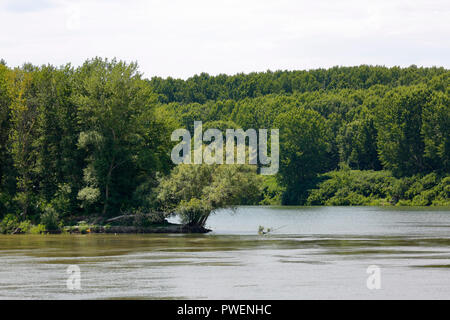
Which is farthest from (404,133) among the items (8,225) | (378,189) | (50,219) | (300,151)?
(8,225)

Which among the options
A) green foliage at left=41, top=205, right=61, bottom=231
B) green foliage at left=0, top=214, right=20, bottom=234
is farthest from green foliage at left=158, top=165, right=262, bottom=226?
green foliage at left=0, top=214, right=20, bottom=234

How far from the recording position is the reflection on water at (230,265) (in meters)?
28.5

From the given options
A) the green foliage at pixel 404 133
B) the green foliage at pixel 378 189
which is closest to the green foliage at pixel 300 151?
the green foliage at pixel 378 189

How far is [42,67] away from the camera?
67875 mm

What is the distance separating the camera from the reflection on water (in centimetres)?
2848

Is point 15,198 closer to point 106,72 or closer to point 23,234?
point 23,234

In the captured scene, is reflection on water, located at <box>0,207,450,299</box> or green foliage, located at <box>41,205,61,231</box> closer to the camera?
reflection on water, located at <box>0,207,450,299</box>

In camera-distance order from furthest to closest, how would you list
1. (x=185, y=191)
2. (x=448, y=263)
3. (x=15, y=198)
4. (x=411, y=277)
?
1. (x=15, y=198)
2. (x=185, y=191)
3. (x=448, y=263)
4. (x=411, y=277)

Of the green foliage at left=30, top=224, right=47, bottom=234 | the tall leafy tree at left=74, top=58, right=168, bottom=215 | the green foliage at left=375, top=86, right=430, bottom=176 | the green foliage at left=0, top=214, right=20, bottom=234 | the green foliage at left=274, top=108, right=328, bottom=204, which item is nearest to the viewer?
the green foliage at left=30, top=224, right=47, bottom=234

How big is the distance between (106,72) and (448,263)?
38.3m

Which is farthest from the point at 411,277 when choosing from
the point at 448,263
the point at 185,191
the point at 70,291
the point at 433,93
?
the point at 433,93

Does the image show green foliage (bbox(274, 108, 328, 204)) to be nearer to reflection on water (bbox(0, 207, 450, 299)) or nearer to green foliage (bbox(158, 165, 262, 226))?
green foliage (bbox(158, 165, 262, 226))

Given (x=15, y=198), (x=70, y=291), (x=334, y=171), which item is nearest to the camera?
(x=70, y=291)

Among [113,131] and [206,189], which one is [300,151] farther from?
[206,189]
